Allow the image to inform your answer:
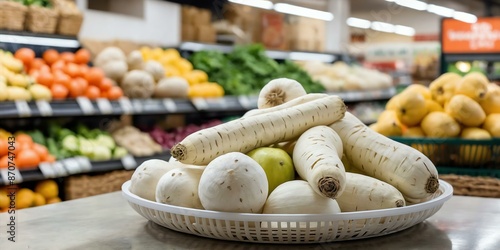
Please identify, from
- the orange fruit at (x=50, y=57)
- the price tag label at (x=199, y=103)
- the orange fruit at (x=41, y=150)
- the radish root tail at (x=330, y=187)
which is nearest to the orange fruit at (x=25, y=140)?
the orange fruit at (x=41, y=150)

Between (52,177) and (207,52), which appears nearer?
(52,177)

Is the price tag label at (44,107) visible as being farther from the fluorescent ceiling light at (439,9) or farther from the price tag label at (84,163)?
the fluorescent ceiling light at (439,9)

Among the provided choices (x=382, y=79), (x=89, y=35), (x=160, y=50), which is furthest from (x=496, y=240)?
(x=382, y=79)

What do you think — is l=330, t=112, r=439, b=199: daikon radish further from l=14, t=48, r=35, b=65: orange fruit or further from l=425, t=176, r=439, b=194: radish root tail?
l=14, t=48, r=35, b=65: orange fruit

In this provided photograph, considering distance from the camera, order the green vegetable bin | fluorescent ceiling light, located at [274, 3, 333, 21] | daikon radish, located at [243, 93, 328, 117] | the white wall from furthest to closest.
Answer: fluorescent ceiling light, located at [274, 3, 333, 21] → the white wall → the green vegetable bin → daikon radish, located at [243, 93, 328, 117]

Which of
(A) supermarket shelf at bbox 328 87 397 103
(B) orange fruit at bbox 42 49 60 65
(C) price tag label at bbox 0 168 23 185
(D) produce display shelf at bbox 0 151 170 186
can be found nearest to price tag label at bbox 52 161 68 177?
(D) produce display shelf at bbox 0 151 170 186

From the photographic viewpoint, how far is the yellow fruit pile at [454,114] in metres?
2.05

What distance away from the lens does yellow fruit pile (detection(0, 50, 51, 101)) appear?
→ 3.11m

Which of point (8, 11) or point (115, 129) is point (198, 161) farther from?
point (115, 129)

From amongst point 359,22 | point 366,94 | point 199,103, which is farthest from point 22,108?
point 359,22

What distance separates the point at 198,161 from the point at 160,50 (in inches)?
145

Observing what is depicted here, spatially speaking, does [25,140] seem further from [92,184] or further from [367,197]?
[367,197]

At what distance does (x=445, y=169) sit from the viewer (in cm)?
208

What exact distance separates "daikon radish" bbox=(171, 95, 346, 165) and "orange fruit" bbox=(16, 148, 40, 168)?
7.12 ft
